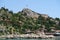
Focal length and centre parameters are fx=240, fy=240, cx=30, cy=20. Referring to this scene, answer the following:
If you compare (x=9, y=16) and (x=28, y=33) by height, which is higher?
(x=9, y=16)

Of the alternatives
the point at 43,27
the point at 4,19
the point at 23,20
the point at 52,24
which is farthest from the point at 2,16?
the point at 52,24

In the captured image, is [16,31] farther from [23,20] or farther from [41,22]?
[41,22]

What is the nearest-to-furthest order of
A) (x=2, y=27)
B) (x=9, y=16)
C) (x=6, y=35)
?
(x=6, y=35), (x=2, y=27), (x=9, y=16)

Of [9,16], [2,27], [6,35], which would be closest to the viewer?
[6,35]

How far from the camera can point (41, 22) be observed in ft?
405

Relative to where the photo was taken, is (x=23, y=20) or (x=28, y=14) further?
(x=28, y=14)

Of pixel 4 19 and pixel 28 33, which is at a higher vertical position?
pixel 4 19

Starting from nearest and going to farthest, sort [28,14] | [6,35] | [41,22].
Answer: [6,35] → [41,22] → [28,14]

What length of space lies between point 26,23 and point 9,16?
8.53 meters

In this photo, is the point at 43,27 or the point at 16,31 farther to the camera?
the point at 43,27

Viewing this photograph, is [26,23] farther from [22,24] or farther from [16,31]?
[16,31]

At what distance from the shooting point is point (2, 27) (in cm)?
9594

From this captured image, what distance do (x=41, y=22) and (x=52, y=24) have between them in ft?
21.3

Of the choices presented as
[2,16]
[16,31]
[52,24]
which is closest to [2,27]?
[16,31]
